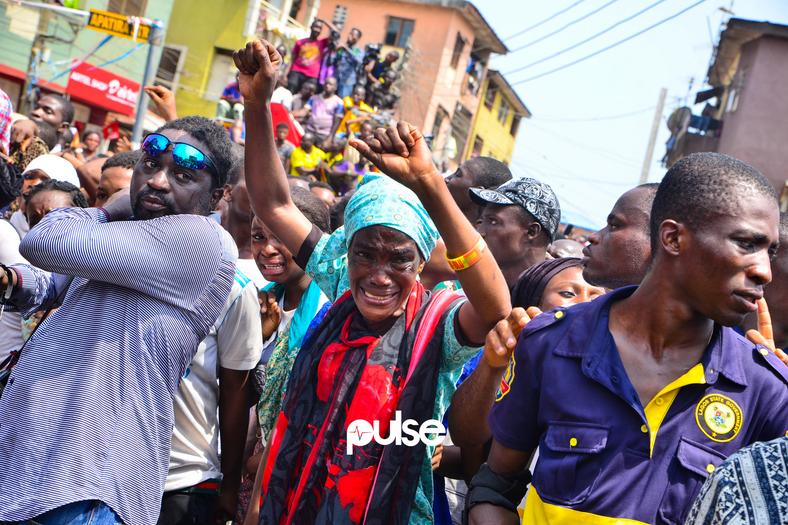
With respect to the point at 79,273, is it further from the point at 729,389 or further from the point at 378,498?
→ the point at 729,389

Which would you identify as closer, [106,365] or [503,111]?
[106,365]

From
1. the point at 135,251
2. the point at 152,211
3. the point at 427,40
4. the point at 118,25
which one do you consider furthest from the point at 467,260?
the point at 427,40

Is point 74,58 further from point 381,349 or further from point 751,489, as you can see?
point 751,489

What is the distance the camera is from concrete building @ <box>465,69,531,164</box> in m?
40.4

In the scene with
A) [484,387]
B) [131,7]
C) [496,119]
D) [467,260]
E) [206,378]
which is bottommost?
[206,378]

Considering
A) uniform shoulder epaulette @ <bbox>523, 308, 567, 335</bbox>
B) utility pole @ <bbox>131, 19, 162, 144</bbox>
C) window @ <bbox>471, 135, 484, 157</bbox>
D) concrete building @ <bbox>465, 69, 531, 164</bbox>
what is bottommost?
uniform shoulder epaulette @ <bbox>523, 308, 567, 335</bbox>

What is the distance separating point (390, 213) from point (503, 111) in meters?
44.0

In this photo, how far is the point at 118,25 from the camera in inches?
528

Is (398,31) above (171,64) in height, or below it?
above

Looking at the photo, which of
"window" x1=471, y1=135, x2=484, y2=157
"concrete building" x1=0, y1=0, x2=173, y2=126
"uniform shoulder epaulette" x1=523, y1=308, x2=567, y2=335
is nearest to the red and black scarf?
"uniform shoulder epaulette" x1=523, y1=308, x2=567, y2=335

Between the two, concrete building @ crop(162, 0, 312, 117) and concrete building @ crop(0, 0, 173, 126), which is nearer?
concrete building @ crop(0, 0, 173, 126)

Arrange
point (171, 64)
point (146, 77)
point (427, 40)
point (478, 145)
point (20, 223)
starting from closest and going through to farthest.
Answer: point (20, 223) → point (146, 77) → point (171, 64) → point (427, 40) → point (478, 145)

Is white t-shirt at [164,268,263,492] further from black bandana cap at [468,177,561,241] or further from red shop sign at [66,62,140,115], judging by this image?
Result: red shop sign at [66,62,140,115]

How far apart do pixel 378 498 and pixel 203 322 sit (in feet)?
2.76
